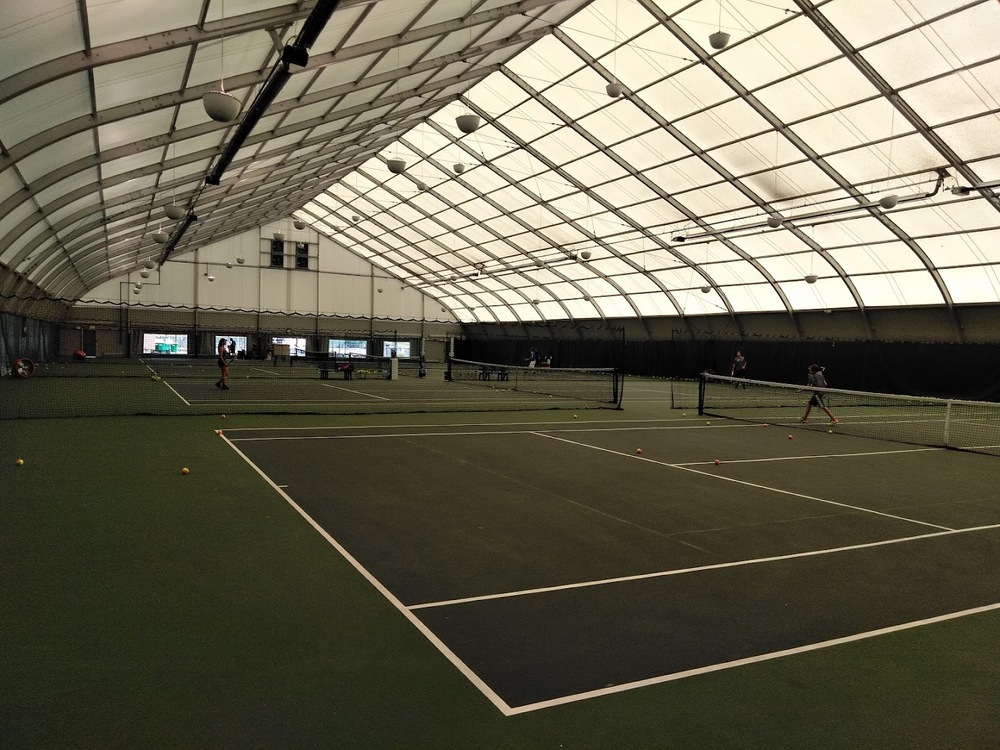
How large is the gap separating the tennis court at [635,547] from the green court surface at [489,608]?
0.03 metres

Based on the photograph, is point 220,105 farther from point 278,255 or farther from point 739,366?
point 278,255

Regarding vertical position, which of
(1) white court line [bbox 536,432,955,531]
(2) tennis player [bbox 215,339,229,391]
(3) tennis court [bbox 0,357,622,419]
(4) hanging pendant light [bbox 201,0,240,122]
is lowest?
(1) white court line [bbox 536,432,955,531]

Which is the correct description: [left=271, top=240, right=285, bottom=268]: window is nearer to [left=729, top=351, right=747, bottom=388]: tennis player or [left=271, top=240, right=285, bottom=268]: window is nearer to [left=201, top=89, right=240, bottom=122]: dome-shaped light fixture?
[left=729, top=351, right=747, bottom=388]: tennis player

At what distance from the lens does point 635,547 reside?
5824 mm

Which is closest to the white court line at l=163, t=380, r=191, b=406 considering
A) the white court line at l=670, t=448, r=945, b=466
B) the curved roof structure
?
the curved roof structure

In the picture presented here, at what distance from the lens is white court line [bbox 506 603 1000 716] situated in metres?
3.24

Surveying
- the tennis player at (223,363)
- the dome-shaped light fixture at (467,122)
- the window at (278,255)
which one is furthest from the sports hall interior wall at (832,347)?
the window at (278,255)

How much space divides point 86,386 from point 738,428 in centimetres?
1866

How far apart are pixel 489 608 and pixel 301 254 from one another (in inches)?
1845

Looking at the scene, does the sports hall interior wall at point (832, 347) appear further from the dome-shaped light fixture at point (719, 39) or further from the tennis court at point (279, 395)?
the dome-shaped light fixture at point (719, 39)

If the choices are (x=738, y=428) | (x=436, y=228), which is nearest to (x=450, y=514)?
(x=738, y=428)

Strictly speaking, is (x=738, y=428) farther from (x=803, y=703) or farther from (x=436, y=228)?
(x=436, y=228)

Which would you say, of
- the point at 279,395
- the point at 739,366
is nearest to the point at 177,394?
the point at 279,395

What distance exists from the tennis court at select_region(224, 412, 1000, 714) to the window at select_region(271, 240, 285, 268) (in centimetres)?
3877
